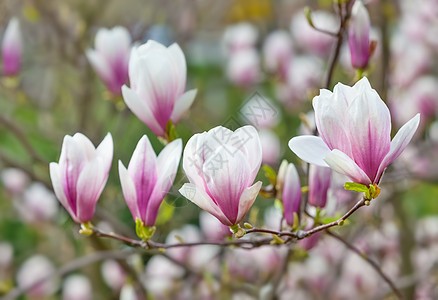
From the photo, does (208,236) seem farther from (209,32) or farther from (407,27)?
(209,32)

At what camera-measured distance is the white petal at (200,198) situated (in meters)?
0.54

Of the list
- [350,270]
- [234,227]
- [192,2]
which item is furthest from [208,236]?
[234,227]

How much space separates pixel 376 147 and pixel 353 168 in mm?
28

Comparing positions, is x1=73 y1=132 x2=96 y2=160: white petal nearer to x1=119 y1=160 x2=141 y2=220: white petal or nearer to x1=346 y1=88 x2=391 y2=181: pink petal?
x1=119 y1=160 x2=141 y2=220: white petal

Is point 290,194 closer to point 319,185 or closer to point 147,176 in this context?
point 319,185

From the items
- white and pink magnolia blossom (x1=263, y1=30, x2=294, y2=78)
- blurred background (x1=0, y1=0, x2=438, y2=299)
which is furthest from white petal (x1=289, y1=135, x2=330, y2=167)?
white and pink magnolia blossom (x1=263, y1=30, x2=294, y2=78)

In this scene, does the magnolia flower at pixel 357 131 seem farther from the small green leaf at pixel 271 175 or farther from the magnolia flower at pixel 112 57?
the magnolia flower at pixel 112 57

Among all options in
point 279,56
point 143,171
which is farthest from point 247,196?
point 279,56

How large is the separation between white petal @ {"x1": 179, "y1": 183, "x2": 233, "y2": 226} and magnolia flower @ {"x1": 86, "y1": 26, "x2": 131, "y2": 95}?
414mm

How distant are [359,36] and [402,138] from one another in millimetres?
269

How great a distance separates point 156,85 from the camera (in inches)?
26.7

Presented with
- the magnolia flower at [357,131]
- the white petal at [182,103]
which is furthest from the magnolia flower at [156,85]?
the magnolia flower at [357,131]

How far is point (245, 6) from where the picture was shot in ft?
14.8

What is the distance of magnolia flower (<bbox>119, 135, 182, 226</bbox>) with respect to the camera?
0.61 meters
